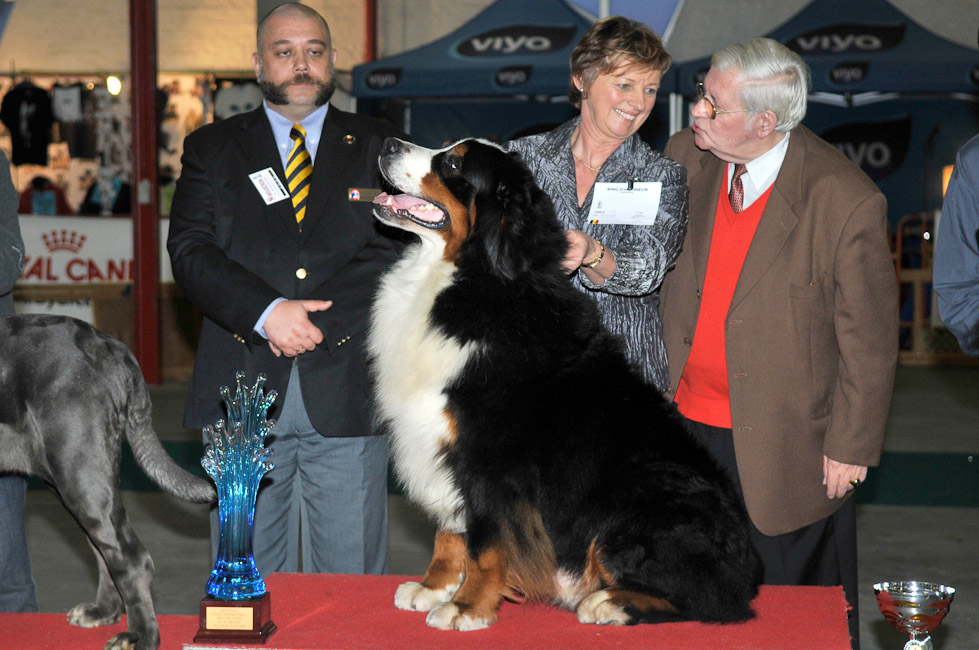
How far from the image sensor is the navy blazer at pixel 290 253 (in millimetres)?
3146

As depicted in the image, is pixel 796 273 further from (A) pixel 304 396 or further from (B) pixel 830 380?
(A) pixel 304 396

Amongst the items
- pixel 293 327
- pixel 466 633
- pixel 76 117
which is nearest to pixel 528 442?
pixel 466 633

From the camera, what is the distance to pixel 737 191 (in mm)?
2961

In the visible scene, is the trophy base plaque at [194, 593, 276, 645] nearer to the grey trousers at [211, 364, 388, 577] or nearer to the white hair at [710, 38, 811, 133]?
the grey trousers at [211, 364, 388, 577]

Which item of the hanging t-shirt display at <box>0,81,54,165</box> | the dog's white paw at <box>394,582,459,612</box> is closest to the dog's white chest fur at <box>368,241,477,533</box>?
the dog's white paw at <box>394,582,459,612</box>

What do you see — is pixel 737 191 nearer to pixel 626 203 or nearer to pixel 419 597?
pixel 626 203

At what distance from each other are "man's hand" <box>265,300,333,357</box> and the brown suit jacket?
48.0 inches

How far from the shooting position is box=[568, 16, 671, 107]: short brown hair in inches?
113

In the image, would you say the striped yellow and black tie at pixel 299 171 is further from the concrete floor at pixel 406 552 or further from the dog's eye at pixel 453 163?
the concrete floor at pixel 406 552

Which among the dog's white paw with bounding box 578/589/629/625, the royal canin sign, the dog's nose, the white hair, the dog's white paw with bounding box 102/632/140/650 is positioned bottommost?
the royal canin sign

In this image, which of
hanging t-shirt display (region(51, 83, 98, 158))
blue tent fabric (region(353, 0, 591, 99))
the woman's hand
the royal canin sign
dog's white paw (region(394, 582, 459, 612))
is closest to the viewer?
dog's white paw (region(394, 582, 459, 612))

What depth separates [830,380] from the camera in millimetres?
2848

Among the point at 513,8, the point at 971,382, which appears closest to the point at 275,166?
the point at 513,8

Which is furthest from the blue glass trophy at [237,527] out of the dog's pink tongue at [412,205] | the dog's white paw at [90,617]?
the dog's pink tongue at [412,205]
